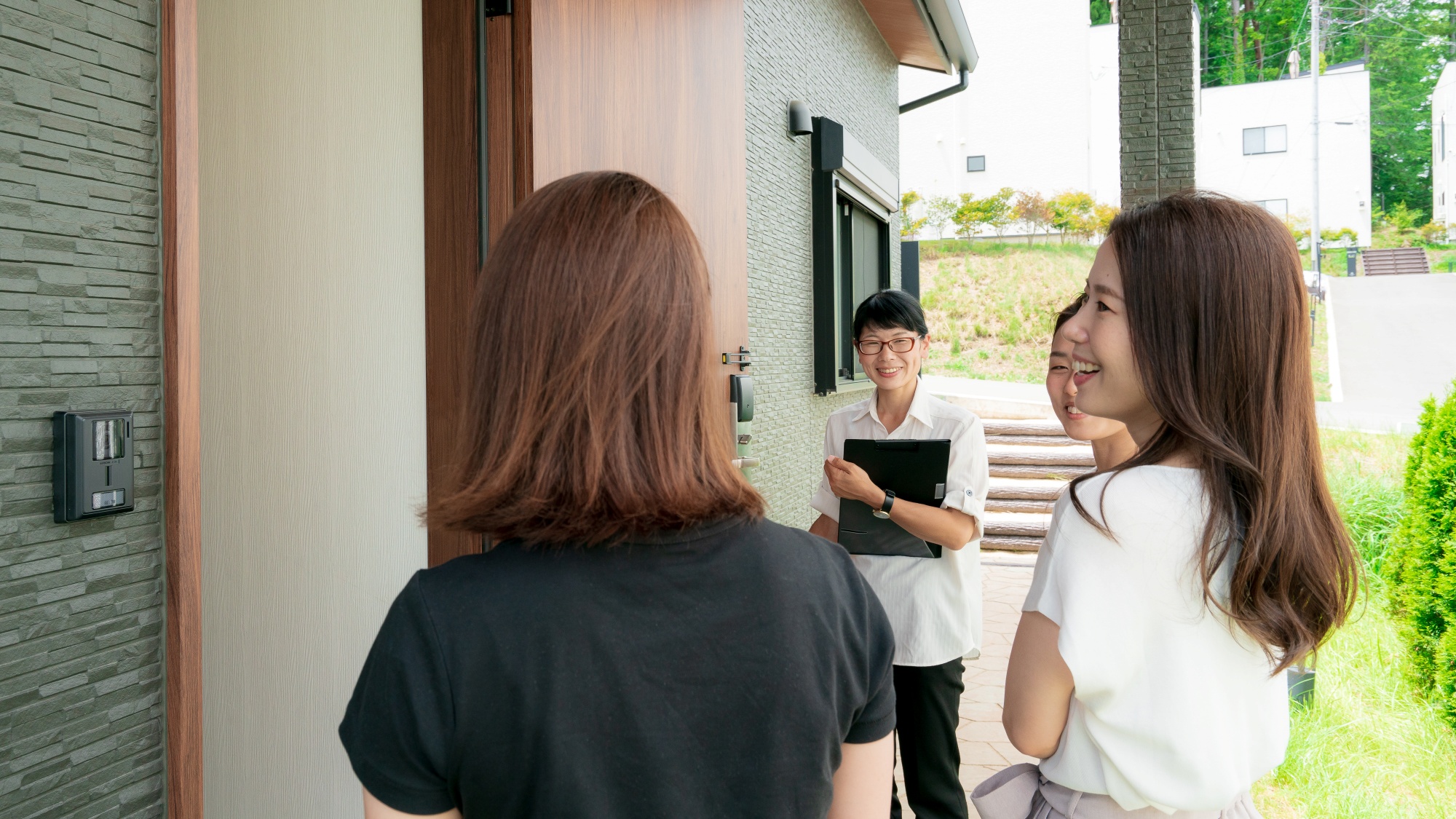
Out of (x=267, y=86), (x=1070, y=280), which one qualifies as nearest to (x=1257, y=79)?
(x=1070, y=280)

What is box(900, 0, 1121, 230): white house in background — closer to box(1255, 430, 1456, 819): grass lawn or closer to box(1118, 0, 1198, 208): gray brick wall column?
box(1118, 0, 1198, 208): gray brick wall column

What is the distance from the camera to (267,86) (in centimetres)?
203

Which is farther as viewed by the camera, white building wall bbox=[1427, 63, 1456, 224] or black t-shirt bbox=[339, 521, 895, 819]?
white building wall bbox=[1427, 63, 1456, 224]

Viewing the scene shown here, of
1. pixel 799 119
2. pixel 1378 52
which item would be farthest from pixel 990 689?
pixel 1378 52

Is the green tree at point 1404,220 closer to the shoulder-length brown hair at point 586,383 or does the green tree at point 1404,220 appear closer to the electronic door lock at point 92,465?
the shoulder-length brown hair at point 586,383

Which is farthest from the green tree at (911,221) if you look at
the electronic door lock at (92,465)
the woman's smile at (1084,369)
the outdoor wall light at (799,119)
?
the electronic door lock at (92,465)

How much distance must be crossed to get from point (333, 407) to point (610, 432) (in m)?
1.45

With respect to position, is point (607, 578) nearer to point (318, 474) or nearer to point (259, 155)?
point (318, 474)

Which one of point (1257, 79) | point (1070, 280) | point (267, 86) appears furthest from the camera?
point (1257, 79)

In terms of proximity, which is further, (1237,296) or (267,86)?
(267,86)

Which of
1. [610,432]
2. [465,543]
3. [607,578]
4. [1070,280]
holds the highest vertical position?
[1070,280]

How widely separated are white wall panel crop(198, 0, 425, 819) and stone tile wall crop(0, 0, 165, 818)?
803 millimetres

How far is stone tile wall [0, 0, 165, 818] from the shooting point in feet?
3.46

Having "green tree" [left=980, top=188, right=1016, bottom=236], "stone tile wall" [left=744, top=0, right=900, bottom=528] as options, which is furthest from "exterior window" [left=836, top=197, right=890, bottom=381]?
"green tree" [left=980, top=188, right=1016, bottom=236]
